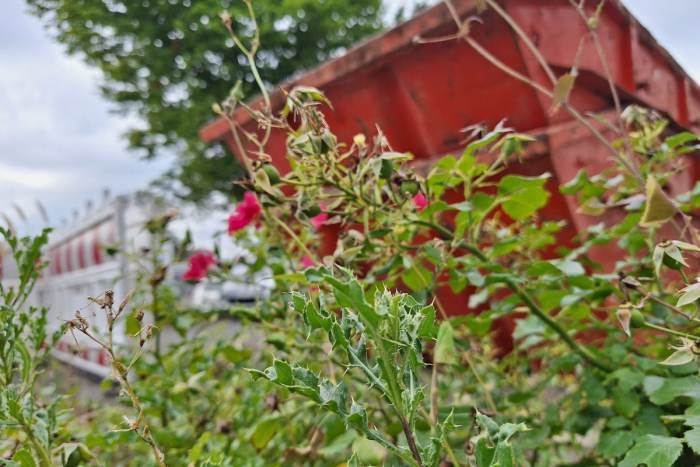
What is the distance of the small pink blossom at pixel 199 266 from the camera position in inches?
37.7

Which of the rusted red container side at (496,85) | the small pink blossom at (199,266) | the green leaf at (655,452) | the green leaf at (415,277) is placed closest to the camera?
A: the green leaf at (655,452)

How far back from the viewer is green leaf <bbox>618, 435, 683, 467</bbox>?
0.36m

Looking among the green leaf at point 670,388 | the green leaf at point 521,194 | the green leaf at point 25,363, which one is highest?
the green leaf at point 25,363

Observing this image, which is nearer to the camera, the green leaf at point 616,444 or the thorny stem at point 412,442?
the thorny stem at point 412,442

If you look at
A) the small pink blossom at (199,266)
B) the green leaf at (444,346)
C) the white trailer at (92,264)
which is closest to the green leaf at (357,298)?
the green leaf at (444,346)

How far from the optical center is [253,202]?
81cm

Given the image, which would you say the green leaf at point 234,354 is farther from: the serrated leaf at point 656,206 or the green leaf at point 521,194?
the serrated leaf at point 656,206

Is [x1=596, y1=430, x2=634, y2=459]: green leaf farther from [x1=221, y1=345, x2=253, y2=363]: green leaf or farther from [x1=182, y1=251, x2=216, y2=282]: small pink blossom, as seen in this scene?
[x1=182, y1=251, x2=216, y2=282]: small pink blossom

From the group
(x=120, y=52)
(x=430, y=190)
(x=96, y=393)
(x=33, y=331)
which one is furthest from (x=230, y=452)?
(x=120, y=52)

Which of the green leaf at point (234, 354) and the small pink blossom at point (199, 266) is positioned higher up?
the small pink blossom at point (199, 266)

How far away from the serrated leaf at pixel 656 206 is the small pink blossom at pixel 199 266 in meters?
0.72

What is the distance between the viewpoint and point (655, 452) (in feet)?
1.23

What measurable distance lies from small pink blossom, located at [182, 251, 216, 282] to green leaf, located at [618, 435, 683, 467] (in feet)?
2.39

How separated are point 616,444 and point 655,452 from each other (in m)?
0.14
